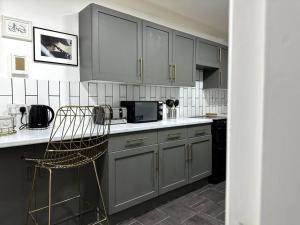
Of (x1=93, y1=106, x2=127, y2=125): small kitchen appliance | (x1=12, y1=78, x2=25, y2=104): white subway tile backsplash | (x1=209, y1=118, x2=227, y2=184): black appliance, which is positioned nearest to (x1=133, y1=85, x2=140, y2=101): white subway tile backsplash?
(x1=93, y1=106, x2=127, y2=125): small kitchen appliance

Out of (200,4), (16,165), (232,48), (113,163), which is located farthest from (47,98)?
(200,4)

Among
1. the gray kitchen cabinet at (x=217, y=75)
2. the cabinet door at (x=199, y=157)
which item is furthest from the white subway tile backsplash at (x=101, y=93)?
the gray kitchen cabinet at (x=217, y=75)

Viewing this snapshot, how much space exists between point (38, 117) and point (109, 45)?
974 mm

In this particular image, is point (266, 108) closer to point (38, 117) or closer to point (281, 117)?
point (281, 117)

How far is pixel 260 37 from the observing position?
0.28 metres

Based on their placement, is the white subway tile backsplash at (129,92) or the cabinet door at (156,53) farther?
the white subway tile backsplash at (129,92)

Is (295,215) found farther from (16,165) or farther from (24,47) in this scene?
(24,47)

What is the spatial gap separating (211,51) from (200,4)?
0.73 metres

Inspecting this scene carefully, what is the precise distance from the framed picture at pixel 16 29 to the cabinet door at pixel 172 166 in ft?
5.50

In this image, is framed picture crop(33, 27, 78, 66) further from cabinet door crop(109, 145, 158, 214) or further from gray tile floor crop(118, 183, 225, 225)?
gray tile floor crop(118, 183, 225, 225)

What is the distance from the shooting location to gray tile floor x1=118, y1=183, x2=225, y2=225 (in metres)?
2.01

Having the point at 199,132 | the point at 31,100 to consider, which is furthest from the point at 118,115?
the point at 199,132

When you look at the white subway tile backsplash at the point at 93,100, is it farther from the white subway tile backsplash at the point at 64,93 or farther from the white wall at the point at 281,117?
the white wall at the point at 281,117

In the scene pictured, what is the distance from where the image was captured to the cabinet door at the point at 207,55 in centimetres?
310
